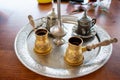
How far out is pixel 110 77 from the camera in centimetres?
63

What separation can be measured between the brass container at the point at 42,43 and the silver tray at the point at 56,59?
0.7 inches

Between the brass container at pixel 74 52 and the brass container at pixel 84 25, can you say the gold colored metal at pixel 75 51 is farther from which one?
the brass container at pixel 84 25

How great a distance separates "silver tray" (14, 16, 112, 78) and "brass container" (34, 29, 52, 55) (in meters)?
0.02

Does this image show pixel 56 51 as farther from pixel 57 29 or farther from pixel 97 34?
pixel 97 34

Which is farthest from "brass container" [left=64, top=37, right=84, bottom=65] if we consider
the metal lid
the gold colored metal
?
the metal lid

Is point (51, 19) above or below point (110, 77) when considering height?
above

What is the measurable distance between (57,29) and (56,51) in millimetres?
Result: 90

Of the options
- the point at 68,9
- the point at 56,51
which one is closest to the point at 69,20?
the point at 68,9

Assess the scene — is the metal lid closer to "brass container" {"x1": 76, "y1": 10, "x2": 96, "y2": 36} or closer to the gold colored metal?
"brass container" {"x1": 76, "y1": 10, "x2": 96, "y2": 36}

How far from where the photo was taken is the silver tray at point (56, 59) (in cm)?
63

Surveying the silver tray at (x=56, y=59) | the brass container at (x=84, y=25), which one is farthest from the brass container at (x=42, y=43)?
the brass container at (x=84, y=25)

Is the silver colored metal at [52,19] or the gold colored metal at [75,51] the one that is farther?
the silver colored metal at [52,19]

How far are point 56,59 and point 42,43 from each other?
0.08m

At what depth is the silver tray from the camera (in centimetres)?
63
